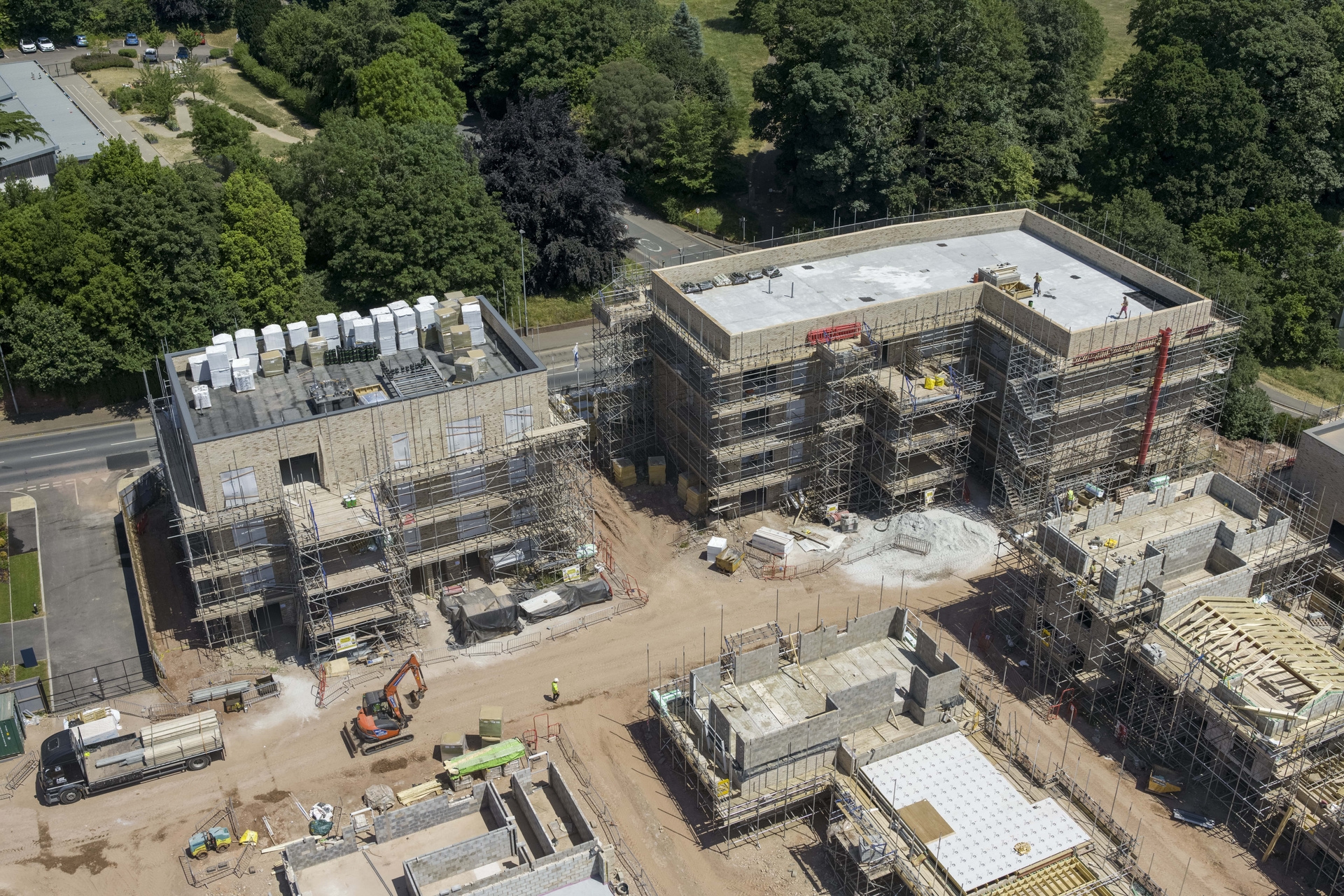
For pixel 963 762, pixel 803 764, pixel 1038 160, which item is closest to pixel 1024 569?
pixel 963 762

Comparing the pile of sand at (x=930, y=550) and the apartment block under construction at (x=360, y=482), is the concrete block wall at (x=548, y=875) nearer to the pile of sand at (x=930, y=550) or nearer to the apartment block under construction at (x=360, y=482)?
the apartment block under construction at (x=360, y=482)

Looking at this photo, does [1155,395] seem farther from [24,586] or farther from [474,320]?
[24,586]

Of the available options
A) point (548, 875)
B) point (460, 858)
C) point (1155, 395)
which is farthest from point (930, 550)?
point (460, 858)

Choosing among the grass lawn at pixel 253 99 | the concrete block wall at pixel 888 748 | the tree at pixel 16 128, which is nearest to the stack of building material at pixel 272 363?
the concrete block wall at pixel 888 748

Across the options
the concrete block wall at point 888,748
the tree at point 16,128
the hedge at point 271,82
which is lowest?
the concrete block wall at point 888,748

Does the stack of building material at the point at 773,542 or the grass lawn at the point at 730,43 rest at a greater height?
the grass lawn at the point at 730,43

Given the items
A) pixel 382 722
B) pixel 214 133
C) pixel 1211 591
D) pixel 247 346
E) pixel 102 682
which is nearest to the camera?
pixel 382 722
